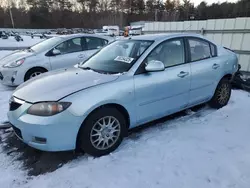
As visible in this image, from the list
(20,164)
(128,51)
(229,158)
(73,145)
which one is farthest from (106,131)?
(229,158)

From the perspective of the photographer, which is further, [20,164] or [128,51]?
[128,51]

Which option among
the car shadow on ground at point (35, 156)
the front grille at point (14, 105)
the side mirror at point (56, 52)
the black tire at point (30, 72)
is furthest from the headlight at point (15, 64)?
the front grille at point (14, 105)

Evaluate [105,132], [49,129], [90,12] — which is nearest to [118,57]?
[105,132]

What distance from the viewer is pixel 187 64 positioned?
3732 mm

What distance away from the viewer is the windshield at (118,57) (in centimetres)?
327

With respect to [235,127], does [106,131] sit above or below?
above

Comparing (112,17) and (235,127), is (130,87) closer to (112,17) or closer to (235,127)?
(235,127)

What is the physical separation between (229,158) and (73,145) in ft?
6.44

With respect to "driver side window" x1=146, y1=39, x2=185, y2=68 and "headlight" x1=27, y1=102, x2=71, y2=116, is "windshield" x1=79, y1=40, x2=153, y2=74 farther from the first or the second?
"headlight" x1=27, y1=102, x2=71, y2=116

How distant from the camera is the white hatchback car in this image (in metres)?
5.61

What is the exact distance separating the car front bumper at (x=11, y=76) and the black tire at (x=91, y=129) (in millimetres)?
3586

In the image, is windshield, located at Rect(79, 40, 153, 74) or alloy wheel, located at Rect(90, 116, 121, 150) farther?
windshield, located at Rect(79, 40, 153, 74)

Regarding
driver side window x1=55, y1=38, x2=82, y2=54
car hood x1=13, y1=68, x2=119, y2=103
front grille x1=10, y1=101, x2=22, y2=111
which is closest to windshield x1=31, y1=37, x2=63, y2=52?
driver side window x1=55, y1=38, x2=82, y2=54

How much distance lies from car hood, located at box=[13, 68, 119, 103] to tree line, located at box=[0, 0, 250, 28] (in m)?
50.3
